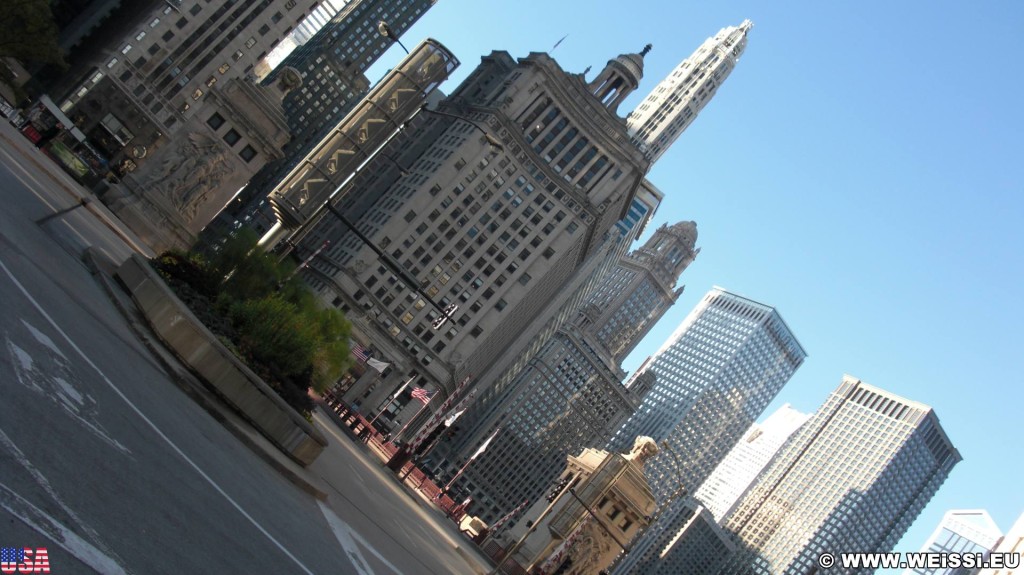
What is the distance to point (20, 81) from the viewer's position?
78.1 m

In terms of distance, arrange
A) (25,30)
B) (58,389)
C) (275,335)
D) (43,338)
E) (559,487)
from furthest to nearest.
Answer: (559,487) < (25,30) < (275,335) < (43,338) < (58,389)

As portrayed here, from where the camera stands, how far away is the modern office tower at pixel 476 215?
367ft

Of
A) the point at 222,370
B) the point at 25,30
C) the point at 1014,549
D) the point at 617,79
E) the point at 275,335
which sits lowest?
the point at 222,370

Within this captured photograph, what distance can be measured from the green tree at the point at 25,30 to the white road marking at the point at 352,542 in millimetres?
47196

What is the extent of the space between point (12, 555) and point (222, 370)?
14.1m

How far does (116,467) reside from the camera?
406 inches

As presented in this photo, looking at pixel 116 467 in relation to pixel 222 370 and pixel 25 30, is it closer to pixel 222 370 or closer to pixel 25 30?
pixel 222 370

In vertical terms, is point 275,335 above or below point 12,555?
above

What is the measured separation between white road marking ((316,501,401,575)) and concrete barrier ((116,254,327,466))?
2552mm

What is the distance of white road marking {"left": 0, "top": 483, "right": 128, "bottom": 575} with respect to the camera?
24.9ft

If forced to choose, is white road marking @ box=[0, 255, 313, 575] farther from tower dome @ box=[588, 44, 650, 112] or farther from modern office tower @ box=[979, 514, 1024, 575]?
tower dome @ box=[588, 44, 650, 112]

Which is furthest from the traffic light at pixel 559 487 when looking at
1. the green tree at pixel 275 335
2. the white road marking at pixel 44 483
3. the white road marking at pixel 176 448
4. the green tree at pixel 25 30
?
the white road marking at pixel 44 483

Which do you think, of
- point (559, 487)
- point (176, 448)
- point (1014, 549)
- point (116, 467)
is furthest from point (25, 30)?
point (1014, 549)

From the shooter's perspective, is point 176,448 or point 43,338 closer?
point 43,338
